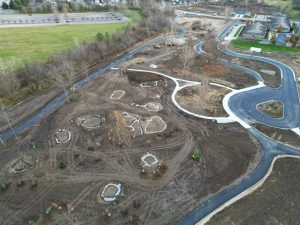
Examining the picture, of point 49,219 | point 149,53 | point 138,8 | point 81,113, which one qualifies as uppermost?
point 138,8

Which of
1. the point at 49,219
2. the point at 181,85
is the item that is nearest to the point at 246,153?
the point at 181,85

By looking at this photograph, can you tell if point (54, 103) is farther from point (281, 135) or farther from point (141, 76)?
point (281, 135)

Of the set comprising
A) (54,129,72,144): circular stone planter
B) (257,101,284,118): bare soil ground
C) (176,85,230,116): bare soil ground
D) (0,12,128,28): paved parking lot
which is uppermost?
(0,12,128,28): paved parking lot

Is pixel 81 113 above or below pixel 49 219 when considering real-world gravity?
above

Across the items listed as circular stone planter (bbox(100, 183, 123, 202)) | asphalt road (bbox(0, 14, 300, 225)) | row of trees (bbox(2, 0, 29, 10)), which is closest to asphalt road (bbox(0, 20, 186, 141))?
asphalt road (bbox(0, 14, 300, 225))

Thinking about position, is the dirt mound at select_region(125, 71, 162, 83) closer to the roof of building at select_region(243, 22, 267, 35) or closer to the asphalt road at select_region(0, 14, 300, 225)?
the asphalt road at select_region(0, 14, 300, 225)

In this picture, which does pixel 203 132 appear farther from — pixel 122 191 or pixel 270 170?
pixel 122 191

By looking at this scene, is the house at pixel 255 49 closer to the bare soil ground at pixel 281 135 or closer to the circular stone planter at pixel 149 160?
the bare soil ground at pixel 281 135
